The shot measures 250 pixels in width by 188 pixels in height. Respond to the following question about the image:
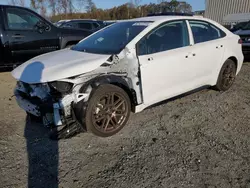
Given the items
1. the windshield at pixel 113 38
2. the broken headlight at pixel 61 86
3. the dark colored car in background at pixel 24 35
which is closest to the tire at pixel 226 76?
the windshield at pixel 113 38

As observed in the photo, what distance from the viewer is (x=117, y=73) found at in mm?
3385

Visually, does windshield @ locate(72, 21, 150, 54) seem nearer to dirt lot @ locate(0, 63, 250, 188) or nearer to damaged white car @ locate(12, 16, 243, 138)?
damaged white car @ locate(12, 16, 243, 138)

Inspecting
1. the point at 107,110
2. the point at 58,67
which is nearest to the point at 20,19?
the point at 58,67

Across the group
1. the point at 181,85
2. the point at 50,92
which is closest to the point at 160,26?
the point at 181,85

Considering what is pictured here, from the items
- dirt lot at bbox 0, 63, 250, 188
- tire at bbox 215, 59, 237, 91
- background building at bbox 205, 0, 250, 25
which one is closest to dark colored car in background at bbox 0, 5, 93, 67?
dirt lot at bbox 0, 63, 250, 188

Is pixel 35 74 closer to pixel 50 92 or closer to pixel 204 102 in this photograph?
pixel 50 92

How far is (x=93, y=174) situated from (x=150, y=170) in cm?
63

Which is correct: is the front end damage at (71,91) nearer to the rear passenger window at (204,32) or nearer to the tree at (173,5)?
the rear passenger window at (204,32)

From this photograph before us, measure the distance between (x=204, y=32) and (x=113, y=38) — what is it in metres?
1.80

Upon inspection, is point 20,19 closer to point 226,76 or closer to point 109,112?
point 109,112

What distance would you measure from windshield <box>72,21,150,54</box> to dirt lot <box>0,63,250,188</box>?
1225 millimetres

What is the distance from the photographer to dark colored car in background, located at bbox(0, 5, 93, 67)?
5.86 metres

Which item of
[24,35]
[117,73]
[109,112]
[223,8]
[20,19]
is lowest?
[109,112]

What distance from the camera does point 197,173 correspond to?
8.37 feet
